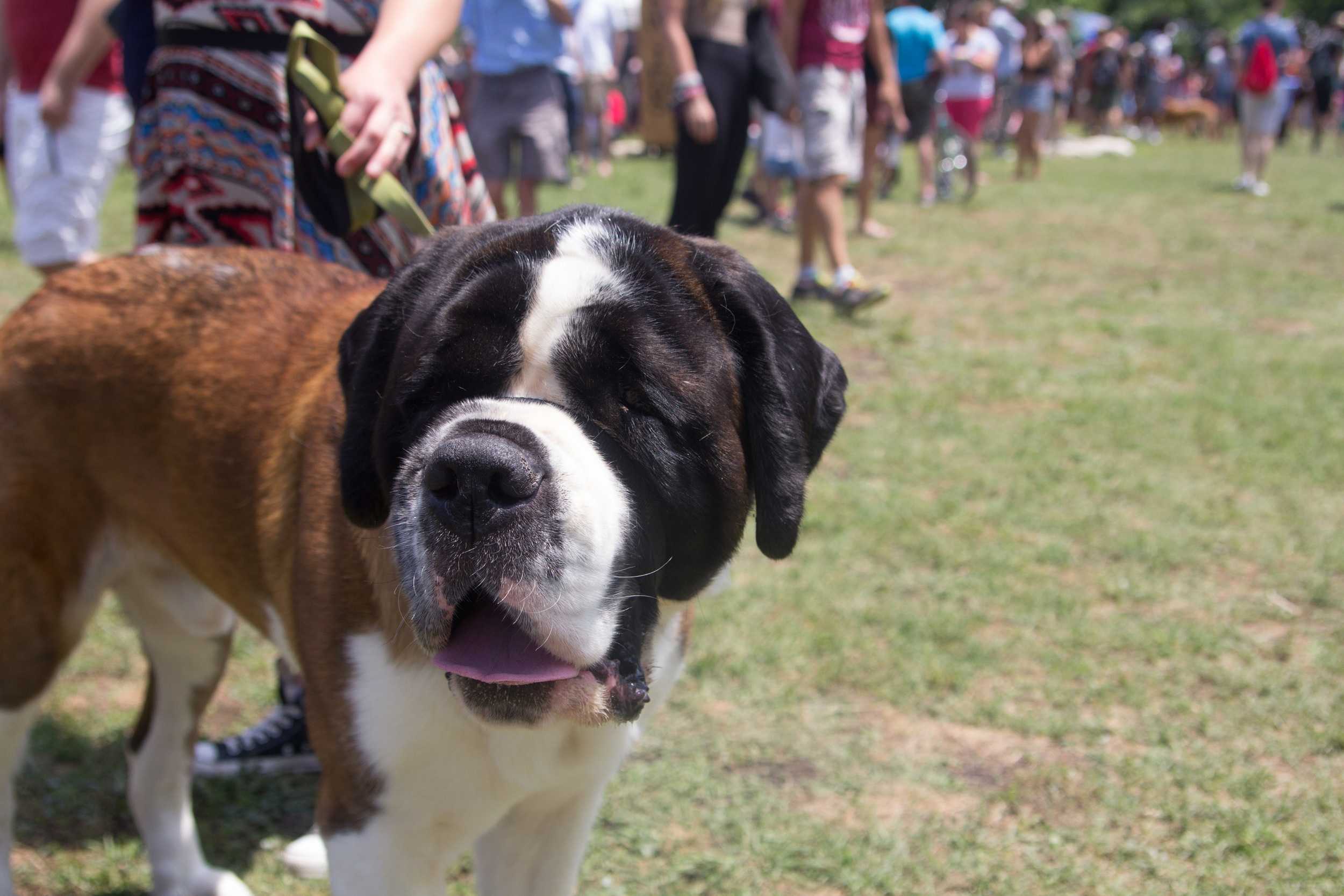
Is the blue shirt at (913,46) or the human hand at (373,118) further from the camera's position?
the blue shirt at (913,46)

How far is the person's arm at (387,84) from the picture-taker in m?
2.26

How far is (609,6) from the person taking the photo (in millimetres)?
16000

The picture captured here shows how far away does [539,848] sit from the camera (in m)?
2.22

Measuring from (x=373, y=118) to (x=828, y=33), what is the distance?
5.71 m

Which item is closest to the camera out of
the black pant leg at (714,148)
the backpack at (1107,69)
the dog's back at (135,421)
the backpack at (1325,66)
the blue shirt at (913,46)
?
the dog's back at (135,421)

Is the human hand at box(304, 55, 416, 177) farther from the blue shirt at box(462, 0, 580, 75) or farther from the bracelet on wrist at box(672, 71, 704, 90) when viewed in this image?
the blue shirt at box(462, 0, 580, 75)

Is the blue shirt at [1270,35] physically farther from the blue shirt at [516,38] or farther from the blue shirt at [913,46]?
the blue shirt at [516,38]

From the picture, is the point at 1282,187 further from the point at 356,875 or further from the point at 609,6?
the point at 356,875

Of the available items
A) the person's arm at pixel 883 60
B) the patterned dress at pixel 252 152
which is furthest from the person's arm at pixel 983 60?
the patterned dress at pixel 252 152

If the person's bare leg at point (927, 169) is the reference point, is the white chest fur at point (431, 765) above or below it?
above

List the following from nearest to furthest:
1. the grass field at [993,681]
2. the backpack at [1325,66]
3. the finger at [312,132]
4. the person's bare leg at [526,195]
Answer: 1. the finger at [312,132]
2. the grass field at [993,681]
3. the person's bare leg at [526,195]
4. the backpack at [1325,66]

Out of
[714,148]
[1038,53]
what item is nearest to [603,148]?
[1038,53]

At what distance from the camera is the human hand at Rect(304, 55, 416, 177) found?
2.25 meters

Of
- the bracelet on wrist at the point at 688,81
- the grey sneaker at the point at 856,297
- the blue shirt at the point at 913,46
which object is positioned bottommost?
the grey sneaker at the point at 856,297
